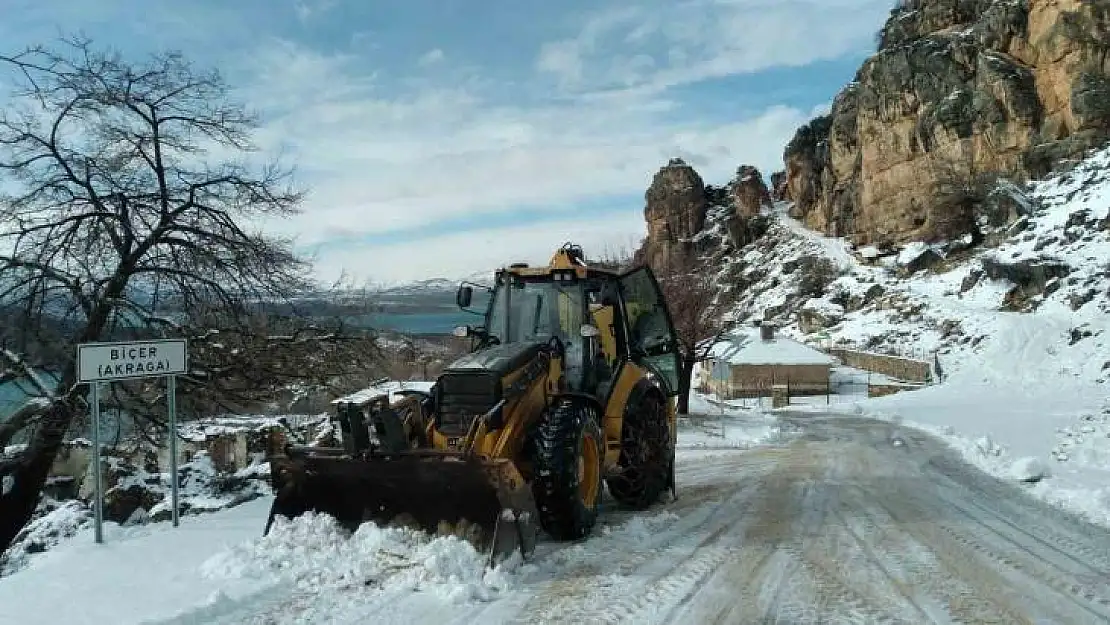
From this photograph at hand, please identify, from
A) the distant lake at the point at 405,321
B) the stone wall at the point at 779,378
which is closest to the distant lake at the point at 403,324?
the distant lake at the point at 405,321

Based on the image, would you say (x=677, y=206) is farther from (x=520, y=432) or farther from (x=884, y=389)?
(x=520, y=432)

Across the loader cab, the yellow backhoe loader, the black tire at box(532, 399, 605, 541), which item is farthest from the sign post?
→ the black tire at box(532, 399, 605, 541)

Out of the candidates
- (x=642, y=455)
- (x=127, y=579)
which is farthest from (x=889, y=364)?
(x=127, y=579)

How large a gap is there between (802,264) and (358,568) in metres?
72.7

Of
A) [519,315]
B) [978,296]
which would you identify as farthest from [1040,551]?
[978,296]

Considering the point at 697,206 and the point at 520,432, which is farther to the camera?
the point at 697,206

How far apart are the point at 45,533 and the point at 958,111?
2717 inches

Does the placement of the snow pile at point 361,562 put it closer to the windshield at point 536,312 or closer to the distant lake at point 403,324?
the windshield at point 536,312

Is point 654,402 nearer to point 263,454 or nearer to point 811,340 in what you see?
point 263,454

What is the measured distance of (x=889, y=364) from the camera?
4466cm

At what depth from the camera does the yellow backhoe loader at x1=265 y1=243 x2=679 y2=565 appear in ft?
19.9

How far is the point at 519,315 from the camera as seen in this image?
331 inches

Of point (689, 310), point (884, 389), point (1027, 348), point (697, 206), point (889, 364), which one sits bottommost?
point (884, 389)

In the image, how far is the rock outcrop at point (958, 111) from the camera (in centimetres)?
5578
